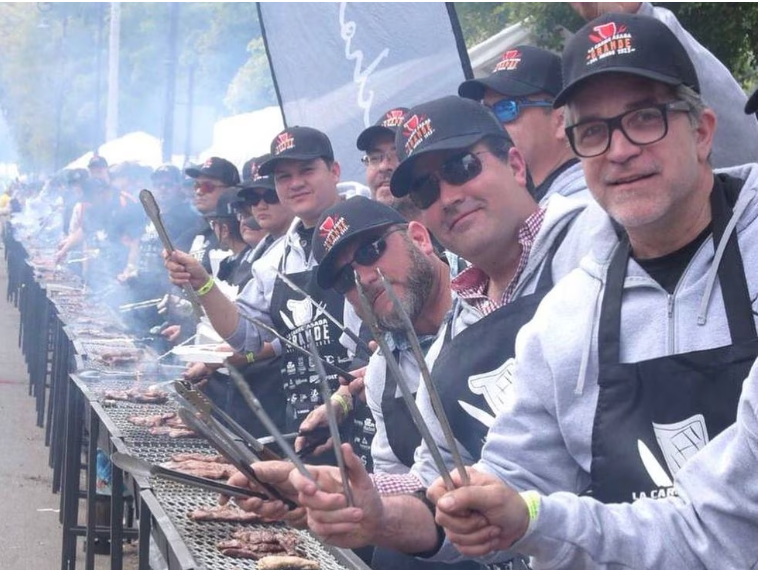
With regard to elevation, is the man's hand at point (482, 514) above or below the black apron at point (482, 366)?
below

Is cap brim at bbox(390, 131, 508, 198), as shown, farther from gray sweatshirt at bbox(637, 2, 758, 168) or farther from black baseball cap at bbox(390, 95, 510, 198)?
gray sweatshirt at bbox(637, 2, 758, 168)

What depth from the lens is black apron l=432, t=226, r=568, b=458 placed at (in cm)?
287

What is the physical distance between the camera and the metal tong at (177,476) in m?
2.27

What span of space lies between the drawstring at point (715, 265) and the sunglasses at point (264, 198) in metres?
4.32

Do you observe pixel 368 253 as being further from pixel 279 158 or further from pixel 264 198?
pixel 264 198

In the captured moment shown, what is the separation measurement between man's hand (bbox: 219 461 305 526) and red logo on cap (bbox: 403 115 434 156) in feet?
3.49

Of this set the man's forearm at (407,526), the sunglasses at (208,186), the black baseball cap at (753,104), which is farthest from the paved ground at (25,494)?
the black baseball cap at (753,104)

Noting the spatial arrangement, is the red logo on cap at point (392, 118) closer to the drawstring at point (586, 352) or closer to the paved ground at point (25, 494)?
the drawstring at point (586, 352)

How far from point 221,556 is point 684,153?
197 centimetres

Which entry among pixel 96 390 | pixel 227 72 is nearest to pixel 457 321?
pixel 96 390

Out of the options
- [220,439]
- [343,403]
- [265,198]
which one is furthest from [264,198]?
[220,439]

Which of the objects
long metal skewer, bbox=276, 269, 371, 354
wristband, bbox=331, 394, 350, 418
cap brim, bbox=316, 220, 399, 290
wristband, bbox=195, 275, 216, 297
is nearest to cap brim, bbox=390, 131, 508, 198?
cap brim, bbox=316, 220, 399, 290

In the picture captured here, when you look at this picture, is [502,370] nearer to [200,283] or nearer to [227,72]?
[200,283]

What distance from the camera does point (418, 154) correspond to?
3.18 meters
